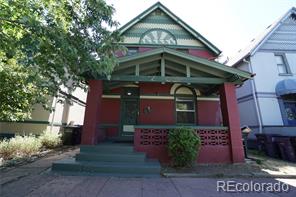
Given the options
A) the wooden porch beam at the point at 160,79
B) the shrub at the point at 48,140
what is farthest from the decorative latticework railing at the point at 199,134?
the shrub at the point at 48,140

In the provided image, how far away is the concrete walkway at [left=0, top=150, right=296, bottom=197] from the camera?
4.60 m

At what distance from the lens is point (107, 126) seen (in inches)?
396

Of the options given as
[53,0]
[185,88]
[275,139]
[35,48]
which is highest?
[53,0]

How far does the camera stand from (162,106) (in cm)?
1073

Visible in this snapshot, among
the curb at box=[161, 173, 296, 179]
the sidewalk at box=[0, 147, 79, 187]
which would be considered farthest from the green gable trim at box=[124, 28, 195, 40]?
the curb at box=[161, 173, 296, 179]

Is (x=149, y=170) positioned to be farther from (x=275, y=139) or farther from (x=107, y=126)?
(x=275, y=139)

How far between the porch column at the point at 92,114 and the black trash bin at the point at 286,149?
8808 mm

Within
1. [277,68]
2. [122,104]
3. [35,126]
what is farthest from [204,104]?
[35,126]

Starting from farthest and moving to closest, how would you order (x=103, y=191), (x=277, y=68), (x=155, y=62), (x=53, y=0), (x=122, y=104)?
(x=277, y=68), (x=122, y=104), (x=155, y=62), (x=53, y=0), (x=103, y=191)

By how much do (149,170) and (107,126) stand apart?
14.6 feet

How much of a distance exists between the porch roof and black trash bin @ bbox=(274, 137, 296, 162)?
395 cm

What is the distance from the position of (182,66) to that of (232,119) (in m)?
3.11

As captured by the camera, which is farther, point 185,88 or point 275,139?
point 185,88

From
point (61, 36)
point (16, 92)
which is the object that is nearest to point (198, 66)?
point (61, 36)
